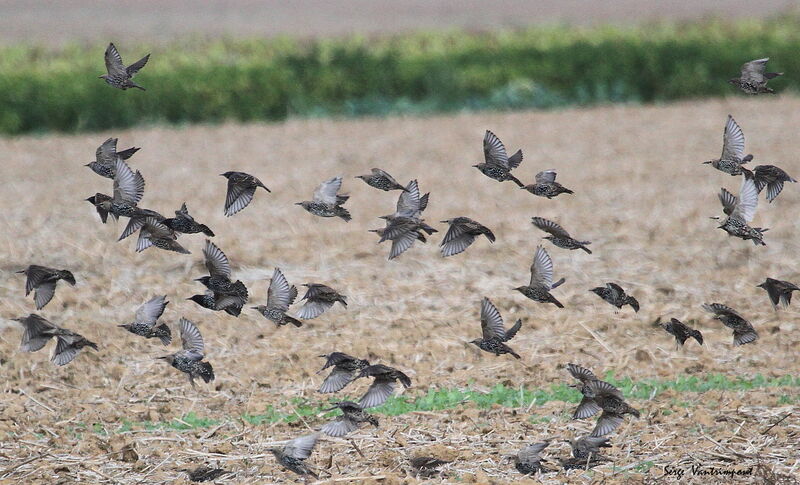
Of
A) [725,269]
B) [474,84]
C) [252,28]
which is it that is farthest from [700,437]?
[252,28]

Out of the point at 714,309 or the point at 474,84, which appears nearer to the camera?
the point at 714,309

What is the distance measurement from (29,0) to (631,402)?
1853 inches

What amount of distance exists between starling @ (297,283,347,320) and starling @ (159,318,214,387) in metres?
0.56

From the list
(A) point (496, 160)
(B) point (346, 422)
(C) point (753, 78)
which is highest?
(C) point (753, 78)

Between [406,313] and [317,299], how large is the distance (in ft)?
7.55

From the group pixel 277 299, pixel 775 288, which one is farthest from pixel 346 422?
pixel 775 288

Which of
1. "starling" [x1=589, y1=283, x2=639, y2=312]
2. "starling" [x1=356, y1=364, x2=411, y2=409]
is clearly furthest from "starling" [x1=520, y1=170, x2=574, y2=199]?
"starling" [x1=356, y1=364, x2=411, y2=409]

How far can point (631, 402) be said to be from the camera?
5.70m

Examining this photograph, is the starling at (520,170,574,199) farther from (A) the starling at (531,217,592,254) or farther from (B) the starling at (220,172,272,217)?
(B) the starling at (220,172,272,217)

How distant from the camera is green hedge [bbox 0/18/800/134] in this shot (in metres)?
18.5

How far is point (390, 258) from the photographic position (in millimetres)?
5012

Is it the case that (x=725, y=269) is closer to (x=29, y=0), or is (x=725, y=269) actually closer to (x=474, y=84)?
(x=474, y=84)

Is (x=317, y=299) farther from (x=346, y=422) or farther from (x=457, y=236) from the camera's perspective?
(x=457, y=236)

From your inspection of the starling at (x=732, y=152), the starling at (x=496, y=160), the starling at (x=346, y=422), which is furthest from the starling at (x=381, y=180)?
the starling at (x=732, y=152)
